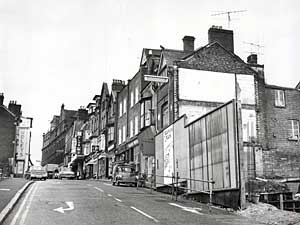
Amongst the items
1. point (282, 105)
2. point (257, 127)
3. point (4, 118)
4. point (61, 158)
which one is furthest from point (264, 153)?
point (61, 158)

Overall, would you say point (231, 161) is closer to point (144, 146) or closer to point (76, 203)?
point (76, 203)

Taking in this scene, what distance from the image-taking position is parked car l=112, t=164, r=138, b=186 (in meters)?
35.0

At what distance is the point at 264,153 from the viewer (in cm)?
3391

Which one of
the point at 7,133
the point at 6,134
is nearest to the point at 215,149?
the point at 6,134

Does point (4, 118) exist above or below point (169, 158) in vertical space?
above

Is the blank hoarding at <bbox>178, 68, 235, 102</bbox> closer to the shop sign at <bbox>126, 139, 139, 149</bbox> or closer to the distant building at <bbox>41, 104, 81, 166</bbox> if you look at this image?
the shop sign at <bbox>126, 139, 139, 149</bbox>

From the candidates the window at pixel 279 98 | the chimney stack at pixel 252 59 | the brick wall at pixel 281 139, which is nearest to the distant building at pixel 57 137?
the chimney stack at pixel 252 59

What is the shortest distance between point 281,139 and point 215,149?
16840 millimetres

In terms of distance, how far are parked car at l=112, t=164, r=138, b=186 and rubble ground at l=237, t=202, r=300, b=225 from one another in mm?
18632

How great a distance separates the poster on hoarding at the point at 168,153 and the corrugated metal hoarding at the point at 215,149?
3.76 meters

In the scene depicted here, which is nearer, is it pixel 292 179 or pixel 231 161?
pixel 231 161

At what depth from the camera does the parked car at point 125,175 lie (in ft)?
115

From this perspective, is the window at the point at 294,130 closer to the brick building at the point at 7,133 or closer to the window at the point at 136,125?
the window at the point at 136,125

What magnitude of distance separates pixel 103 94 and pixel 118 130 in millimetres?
11930
